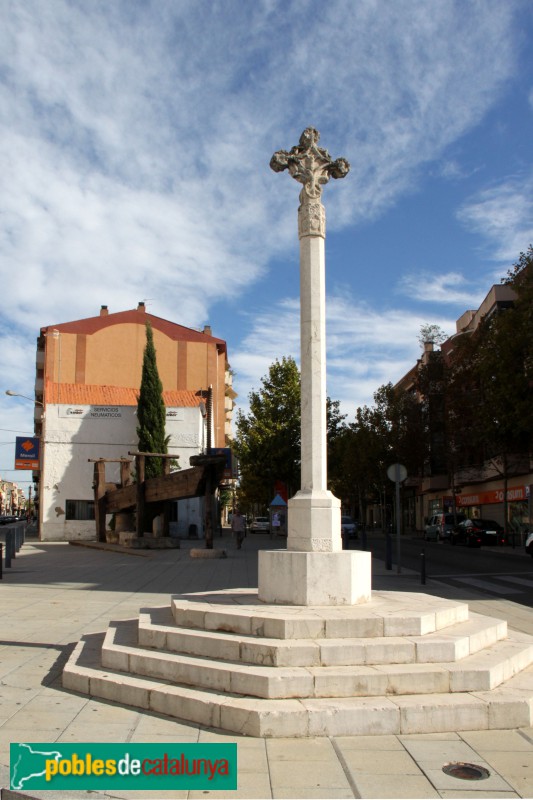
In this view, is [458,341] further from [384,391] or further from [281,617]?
[281,617]

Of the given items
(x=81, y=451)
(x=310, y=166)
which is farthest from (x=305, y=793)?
(x=81, y=451)

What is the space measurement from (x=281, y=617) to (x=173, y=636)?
3.56 ft

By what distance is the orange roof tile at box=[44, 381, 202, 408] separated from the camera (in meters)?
36.7

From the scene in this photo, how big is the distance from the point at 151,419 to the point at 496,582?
22876 mm

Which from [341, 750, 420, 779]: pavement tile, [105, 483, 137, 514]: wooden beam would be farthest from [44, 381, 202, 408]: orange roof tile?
[341, 750, 420, 779]: pavement tile

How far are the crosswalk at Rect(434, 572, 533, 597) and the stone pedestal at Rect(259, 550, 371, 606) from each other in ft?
24.9

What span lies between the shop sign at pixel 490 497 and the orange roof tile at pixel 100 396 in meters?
18.8

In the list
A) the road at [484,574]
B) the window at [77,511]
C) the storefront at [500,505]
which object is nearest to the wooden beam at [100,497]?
the window at [77,511]

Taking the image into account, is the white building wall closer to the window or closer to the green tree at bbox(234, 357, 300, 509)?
the window

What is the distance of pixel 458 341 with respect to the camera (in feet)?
131

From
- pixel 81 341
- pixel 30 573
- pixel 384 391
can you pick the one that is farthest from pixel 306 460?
pixel 384 391

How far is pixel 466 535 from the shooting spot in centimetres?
3706

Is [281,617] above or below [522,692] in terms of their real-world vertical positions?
above

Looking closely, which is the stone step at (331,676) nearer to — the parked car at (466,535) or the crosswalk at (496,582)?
the crosswalk at (496,582)
